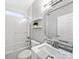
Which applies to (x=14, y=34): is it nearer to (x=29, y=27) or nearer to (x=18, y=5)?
(x=29, y=27)

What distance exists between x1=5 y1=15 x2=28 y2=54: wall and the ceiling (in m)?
0.34

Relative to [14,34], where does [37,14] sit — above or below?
above

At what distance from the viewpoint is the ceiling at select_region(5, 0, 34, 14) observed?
2645 mm

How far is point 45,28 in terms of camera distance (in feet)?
6.28

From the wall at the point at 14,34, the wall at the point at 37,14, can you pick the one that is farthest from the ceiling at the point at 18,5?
the wall at the point at 14,34

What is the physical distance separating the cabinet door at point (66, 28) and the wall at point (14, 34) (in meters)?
2.01

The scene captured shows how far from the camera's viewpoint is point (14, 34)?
2795 mm

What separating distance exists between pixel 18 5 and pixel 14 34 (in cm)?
120

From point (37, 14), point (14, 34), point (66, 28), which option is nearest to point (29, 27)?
point (14, 34)

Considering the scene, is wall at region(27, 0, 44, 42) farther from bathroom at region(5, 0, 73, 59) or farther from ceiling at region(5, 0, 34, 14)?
ceiling at region(5, 0, 34, 14)

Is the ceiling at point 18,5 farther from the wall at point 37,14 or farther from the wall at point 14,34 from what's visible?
the wall at point 14,34

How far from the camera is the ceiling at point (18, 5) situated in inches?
104

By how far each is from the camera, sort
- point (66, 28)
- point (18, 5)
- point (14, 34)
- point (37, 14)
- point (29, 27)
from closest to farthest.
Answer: point (66, 28) → point (37, 14) → point (14, 34) → point (18, 5) → point (29, 27)
